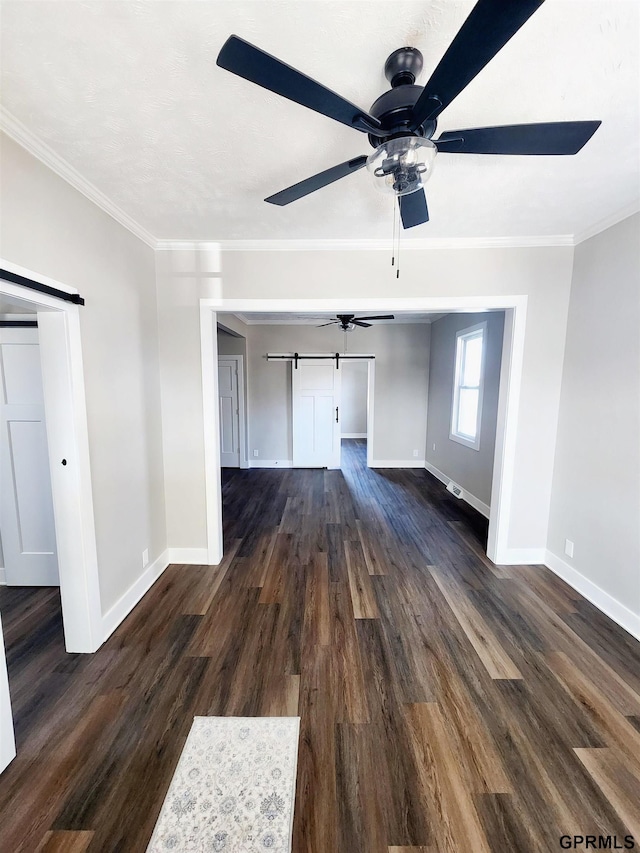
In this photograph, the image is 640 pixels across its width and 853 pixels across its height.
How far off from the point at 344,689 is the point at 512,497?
6.57 feet

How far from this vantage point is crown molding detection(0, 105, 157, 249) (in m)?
1.36

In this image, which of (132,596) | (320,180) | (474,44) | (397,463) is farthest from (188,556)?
(397,463)

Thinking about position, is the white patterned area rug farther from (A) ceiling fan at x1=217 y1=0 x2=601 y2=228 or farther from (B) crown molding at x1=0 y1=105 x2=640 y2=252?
(B) crown molding at x1=0 y1=105 x2=640 y2=252

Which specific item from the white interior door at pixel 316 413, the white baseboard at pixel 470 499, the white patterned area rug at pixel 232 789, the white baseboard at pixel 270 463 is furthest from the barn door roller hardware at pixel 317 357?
the white patterned area rug at pixel 232 789

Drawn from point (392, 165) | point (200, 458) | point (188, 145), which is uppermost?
point (188, 145)

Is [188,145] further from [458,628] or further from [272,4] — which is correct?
[458,628]

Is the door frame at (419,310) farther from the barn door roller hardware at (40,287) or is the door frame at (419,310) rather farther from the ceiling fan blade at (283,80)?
the ceiling fan blade at (283,80)

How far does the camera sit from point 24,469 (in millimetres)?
2373

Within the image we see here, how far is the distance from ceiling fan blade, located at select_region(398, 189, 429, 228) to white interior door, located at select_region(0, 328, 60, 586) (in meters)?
2.46

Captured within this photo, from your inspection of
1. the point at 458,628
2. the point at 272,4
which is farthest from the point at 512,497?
the point at 272,4

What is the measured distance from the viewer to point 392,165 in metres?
1.16

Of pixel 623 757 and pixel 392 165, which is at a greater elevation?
pixel 392 165

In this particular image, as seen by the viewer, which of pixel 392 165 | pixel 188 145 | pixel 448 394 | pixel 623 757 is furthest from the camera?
pixel 448 394

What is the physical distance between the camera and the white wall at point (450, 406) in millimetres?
3814
